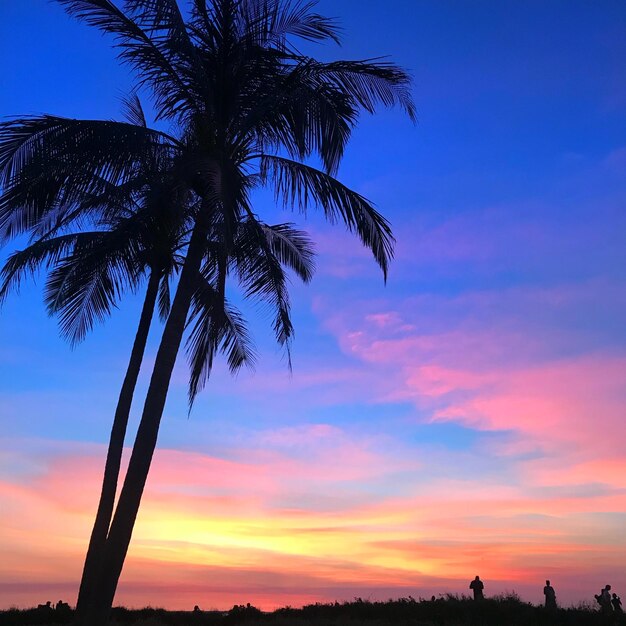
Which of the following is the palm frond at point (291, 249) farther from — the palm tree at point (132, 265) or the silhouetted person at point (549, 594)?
the silhouetted person at point (549, 594)

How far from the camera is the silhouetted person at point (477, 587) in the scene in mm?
21741

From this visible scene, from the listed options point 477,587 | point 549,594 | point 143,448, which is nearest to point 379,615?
point 477,587

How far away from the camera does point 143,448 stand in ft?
38.7

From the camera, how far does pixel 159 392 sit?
12.3m

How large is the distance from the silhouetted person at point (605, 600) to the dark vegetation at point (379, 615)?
425mm

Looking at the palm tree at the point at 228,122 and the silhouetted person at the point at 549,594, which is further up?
the palm tree at the point at 228,122

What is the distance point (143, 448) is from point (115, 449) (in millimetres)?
5399

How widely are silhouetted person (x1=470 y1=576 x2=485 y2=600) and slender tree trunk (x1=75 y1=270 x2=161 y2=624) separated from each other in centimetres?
1161

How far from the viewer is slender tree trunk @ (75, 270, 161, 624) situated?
15406 millimetres

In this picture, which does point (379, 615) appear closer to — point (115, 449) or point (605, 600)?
point (605, 600)

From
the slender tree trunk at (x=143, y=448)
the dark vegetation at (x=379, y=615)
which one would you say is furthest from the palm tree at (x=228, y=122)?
the dark vegetation at (x=379, y=615)

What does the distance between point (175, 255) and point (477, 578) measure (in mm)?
13729

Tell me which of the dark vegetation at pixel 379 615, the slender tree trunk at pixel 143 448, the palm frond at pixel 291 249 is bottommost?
the dark vegetation at pixel 379 615

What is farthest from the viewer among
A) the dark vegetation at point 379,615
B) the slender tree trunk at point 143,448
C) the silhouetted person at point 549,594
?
the silhouetted person at point 549,594
